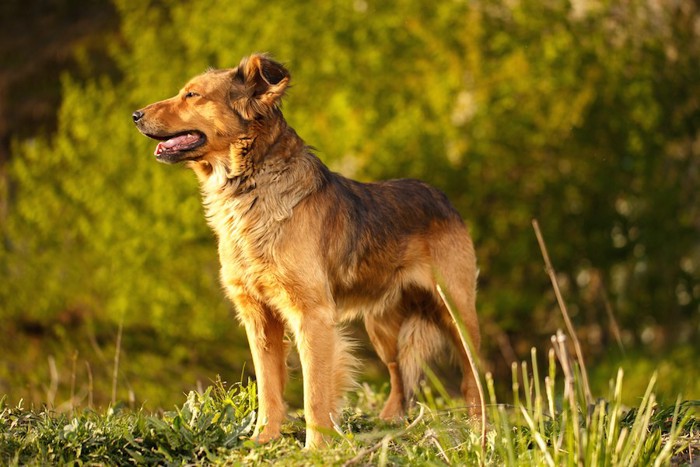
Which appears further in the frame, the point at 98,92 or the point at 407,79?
the point at 98,92

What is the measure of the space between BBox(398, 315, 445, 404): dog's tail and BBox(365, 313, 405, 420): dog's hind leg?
0.05 meters

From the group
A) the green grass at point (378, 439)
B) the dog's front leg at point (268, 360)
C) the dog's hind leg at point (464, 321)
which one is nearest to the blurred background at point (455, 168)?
the dog's hind leg at point (464, 321)

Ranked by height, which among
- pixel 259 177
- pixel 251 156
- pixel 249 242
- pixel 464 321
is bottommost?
pixel 464 321

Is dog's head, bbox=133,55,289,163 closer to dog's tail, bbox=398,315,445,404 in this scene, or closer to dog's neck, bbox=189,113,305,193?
dog's neck, bbox=189,113,305,193

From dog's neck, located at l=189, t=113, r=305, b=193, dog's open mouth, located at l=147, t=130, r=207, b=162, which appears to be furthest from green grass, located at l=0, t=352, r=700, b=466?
dog's open mouth, located at l=147, t=130, r=207, b=162

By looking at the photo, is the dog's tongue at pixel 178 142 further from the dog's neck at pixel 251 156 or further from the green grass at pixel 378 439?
the green grass at pixel 378 439

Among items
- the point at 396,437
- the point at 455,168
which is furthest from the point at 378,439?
the point at 455,168

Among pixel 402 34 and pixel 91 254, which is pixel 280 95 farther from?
pixel 91 254

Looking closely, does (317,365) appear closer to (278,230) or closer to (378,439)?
(378,439)

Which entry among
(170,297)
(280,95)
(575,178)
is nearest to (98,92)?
(170,297)

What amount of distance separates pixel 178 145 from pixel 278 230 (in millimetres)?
765

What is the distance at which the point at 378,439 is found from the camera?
5.41m

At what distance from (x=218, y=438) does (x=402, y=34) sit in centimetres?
1111

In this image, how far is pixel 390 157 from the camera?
48.3 ft
